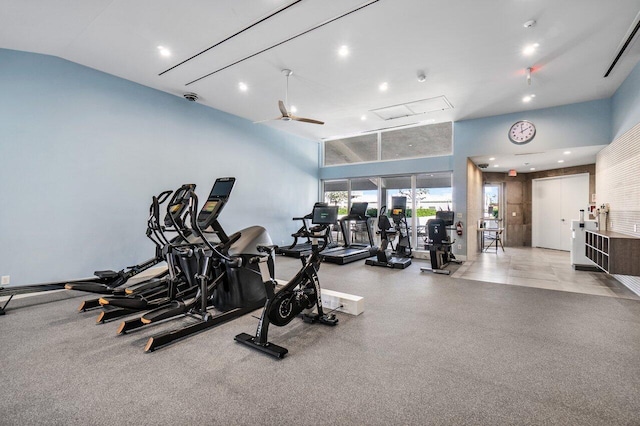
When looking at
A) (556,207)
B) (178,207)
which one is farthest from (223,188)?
(556,207)

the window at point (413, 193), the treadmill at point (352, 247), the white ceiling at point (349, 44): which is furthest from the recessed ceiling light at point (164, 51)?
the window at point (413, 193)

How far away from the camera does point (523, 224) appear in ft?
35.0

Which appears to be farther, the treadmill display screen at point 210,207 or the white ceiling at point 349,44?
the white ceiling at point 349,44

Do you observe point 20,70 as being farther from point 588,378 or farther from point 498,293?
point 498,293

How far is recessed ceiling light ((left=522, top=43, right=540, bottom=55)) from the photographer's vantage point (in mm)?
4182

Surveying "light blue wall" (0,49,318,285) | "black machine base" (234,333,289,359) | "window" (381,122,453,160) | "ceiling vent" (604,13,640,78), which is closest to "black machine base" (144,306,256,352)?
"black machine base" (234,333,289,359)

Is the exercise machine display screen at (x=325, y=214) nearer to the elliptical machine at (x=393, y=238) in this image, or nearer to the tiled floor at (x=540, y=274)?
the elliptical machine at (x=393, y=238)

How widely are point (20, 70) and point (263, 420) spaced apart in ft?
19.8

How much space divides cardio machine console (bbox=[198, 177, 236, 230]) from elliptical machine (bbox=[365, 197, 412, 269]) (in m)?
4.31

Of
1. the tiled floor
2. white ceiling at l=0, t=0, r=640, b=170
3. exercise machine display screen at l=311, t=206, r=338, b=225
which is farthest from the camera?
exercise machine display screen at l=311, t=206, r=338, b=225

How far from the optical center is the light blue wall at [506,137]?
20.1 ft

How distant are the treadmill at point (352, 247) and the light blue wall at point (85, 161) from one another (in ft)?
9.70

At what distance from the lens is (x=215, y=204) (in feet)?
11.3

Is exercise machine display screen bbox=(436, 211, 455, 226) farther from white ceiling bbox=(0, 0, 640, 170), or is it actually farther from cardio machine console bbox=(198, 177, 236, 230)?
cardio machine console bbox=(198, 177, 236, 230)
